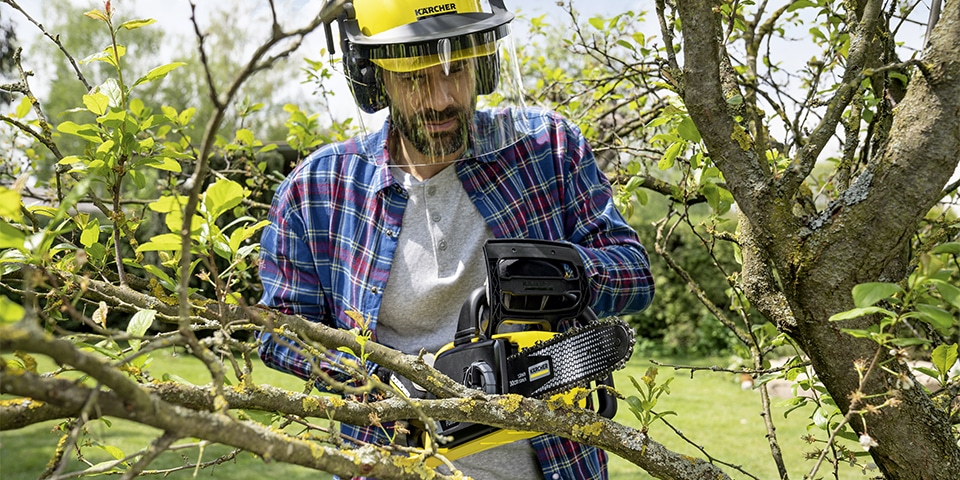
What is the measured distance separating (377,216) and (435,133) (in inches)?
11.5

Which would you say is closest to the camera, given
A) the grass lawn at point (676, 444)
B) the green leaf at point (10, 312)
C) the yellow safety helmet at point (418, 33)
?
the green leaf at point (10, 312)

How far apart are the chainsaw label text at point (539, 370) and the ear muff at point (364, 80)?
0.90m

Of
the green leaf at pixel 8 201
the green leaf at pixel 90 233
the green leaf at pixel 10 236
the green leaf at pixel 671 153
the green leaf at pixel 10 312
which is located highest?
the green leaf at pixel 8 201

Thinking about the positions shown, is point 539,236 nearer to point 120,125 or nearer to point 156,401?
point 120,125

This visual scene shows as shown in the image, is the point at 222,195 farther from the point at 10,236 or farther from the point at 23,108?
the point at 23,108

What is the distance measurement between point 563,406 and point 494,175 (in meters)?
0.98

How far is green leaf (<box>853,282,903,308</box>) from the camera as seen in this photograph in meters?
0.98

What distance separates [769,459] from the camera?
6.49 m

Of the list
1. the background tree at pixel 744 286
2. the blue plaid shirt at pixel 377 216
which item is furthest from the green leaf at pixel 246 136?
the background tree at pixel 744 286

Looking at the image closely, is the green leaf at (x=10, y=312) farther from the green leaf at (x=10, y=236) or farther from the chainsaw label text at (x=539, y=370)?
the chainsaw label text at (x=539, y=370)

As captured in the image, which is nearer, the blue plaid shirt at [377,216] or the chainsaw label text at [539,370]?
the chainsaw label text at [539,370]

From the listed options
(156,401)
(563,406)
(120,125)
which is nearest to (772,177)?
(563,406)

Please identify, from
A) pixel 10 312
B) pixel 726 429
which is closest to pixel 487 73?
pixel 10 312

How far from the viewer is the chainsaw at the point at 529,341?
1.56 metres
